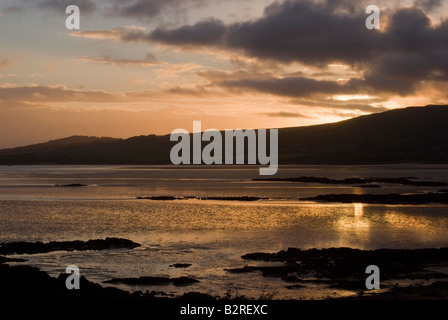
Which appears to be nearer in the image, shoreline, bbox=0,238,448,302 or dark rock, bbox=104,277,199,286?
shoreline, bbox=0,238,448,302

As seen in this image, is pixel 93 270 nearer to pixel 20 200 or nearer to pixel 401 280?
pixel 401 280

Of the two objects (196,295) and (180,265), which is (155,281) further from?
(196,295)

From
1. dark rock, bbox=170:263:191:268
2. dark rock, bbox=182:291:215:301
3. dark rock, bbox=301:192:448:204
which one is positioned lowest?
dark rock, bbox=170:263:191:268

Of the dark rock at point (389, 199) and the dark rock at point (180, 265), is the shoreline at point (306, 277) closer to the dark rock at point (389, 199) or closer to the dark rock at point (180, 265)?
the dark rock at point (180, 265)

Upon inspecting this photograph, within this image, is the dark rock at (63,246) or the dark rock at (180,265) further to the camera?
the dark rock at (63,246)

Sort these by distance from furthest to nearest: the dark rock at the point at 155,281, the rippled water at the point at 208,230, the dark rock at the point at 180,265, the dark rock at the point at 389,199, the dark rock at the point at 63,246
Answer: the dark rock at the point at 389,199 < the dark rock at the point at 63,246 < the dark rock at the point at 180,265 < the rippled water at the point at 208,230 < the dark rock at the point at 155,281

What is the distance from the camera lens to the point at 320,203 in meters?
71.4

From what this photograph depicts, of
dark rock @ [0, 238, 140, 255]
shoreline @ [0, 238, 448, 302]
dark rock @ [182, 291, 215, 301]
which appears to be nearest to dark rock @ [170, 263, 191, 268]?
shoreline @ [0, 238, 448, 302]

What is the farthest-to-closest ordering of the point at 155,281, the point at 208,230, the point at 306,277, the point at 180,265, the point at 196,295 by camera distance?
the point at 208,230 < the point at 180,265 < the point at 306,277 < the point at 155,281 < the point at 196,295

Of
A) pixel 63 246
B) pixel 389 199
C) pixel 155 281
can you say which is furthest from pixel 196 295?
pixel 389 199

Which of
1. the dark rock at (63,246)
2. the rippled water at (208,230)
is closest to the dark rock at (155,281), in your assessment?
the rippled water at (208,230)

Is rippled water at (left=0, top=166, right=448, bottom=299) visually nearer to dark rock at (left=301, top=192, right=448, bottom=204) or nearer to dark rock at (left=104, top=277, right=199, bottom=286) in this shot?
dark rock at (left=104, top=277, right=199, bottom=286)
